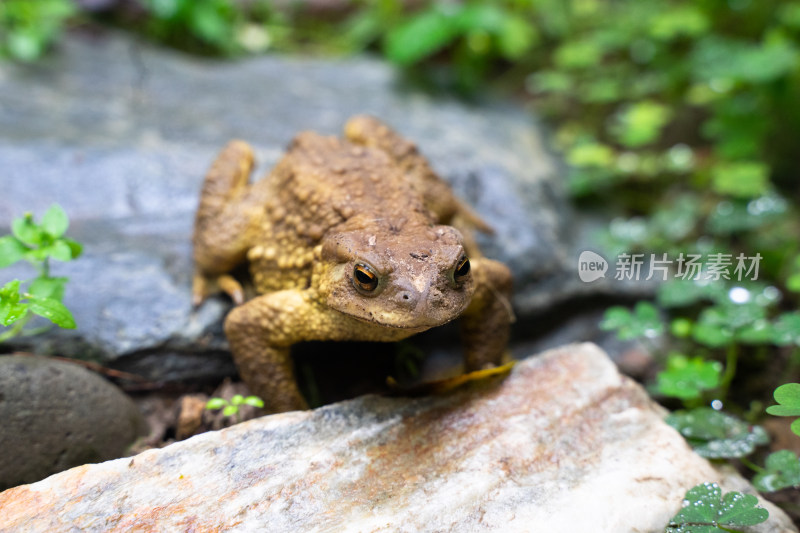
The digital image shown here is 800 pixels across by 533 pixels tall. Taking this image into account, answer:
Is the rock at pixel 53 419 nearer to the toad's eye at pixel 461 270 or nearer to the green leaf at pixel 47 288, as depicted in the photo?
the green leaf at pixel 47 288

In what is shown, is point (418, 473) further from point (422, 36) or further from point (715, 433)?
point (422, 36)

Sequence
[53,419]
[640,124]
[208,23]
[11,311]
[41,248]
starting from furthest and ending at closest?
[208,23], [640,124], [41,248], [53,419], [11,311]

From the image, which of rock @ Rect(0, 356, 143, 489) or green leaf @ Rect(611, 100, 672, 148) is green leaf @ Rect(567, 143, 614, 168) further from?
rock @ Rect(0, 356, 143, 489)

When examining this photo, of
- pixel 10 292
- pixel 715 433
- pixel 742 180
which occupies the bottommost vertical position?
pixel 715 433

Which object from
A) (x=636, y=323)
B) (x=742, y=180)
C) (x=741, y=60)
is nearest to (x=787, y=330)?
(x=636, y=323)

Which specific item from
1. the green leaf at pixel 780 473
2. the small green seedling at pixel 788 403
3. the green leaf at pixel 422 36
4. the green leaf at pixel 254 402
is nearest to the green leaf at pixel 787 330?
the green leaf at pixel 780 473

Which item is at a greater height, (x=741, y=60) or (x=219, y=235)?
(x=741, y=60)
